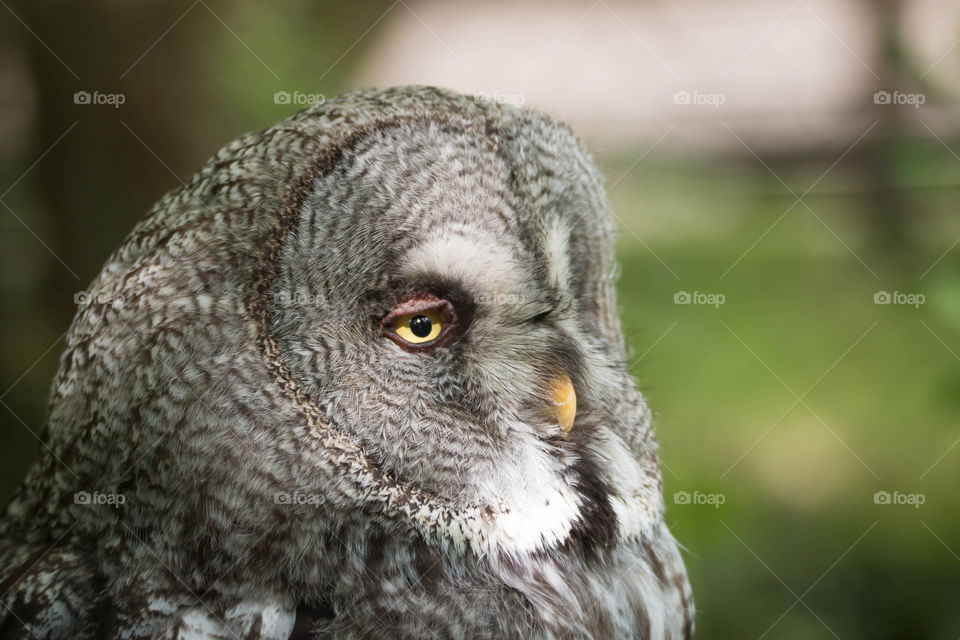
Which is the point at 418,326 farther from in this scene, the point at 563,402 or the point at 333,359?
the point at 563,402

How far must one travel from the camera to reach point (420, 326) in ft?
5.16

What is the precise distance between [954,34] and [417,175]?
96.9 inches

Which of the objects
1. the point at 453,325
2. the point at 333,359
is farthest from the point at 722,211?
the point at 333,359

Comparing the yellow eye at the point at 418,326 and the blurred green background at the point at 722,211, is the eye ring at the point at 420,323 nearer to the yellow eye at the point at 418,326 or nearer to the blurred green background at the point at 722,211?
the yellow eye at the point at 418,326

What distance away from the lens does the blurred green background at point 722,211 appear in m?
3.24

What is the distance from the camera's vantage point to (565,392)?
68.2 inches

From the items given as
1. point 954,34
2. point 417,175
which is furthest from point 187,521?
point 954,34

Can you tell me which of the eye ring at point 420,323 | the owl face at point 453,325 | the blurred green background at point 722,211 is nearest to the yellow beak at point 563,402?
the owl face at point 453,325

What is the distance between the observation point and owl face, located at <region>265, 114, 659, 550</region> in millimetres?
1492

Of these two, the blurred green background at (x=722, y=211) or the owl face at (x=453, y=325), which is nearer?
the owl face at (x=453, y=325)

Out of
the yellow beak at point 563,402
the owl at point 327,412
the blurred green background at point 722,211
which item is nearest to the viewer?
the owl at point 327,412

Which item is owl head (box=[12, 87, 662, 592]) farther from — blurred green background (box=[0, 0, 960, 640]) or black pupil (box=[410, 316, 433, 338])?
blurred green background (box=[0, 0, 960, 640])

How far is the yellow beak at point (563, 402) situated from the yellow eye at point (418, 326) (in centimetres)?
31

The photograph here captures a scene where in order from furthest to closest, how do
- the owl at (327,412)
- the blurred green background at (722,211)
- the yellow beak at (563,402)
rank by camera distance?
the blurred green background at (722,211)
the yellow beak at (563,402)
the owl at (327,412)
